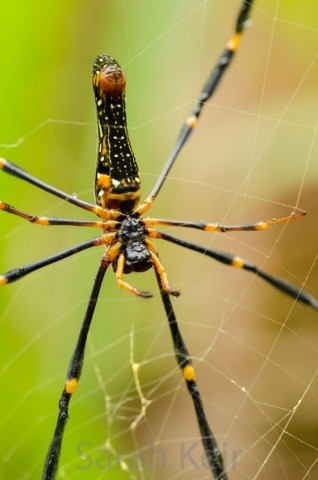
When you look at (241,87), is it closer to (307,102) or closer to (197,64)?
(197,64)

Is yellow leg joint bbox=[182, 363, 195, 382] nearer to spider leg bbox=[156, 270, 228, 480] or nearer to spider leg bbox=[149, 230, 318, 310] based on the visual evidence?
spider leg bbox=[156, 270, 228, 480]

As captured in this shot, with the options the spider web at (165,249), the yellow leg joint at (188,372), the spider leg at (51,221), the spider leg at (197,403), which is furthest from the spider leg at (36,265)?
the spider web at (165,249)

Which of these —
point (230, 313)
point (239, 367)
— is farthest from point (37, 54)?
point (239, 367)

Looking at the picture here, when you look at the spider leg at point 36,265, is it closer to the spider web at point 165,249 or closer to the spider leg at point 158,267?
the spider leg at point 158,267

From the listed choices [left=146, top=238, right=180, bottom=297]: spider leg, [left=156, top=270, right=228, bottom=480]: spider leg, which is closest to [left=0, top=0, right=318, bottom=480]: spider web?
[left=156, top=270, right=228, bottom=480]: spider leg

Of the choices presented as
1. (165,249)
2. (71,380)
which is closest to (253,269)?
(71,380)

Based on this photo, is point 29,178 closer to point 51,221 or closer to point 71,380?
point 51,221
